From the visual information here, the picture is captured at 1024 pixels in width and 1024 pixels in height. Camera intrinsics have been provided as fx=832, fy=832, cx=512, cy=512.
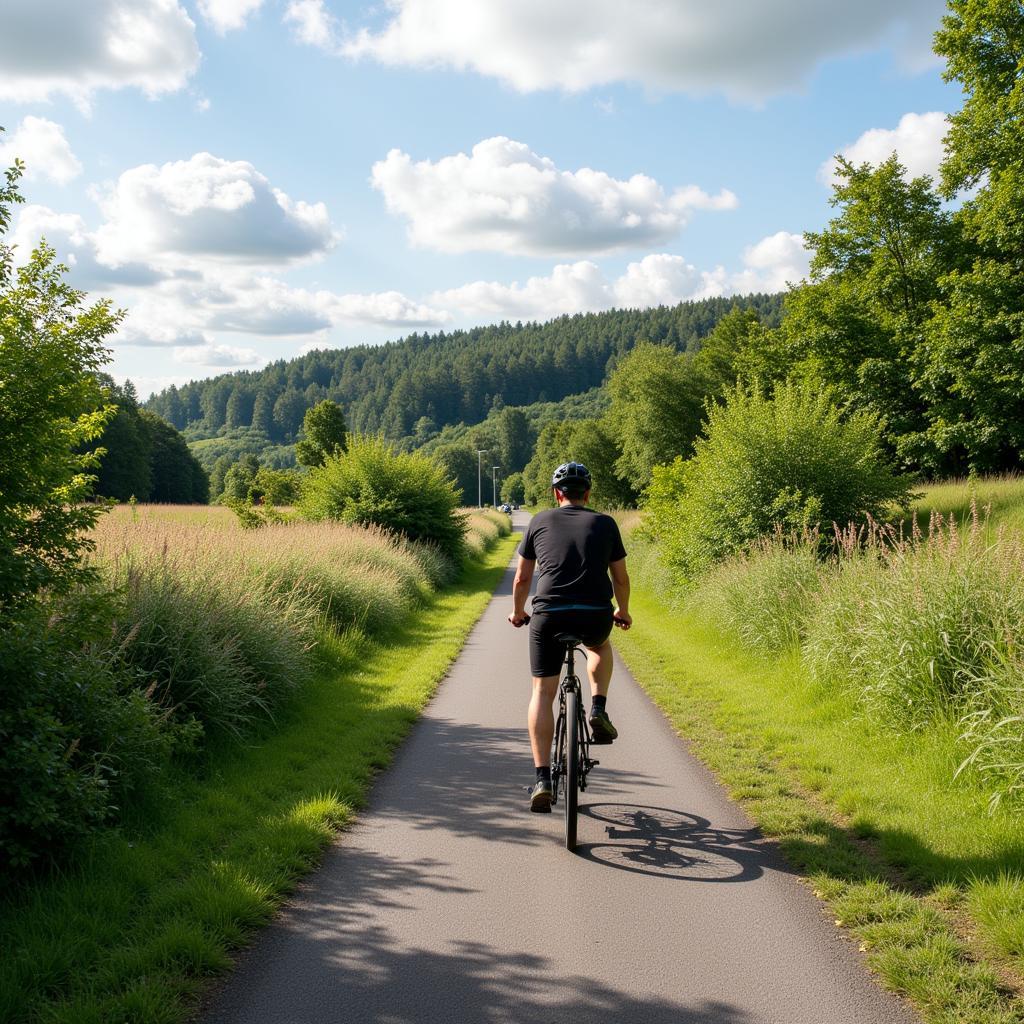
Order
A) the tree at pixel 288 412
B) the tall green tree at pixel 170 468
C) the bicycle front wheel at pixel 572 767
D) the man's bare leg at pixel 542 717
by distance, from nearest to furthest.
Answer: the bicycle front wheel at pixel 572 767
the man's bare leg at pixel 542 717
the tall green tree at pixel 170 468
the tree at pixel 288 412

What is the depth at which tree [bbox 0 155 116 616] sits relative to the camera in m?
5.03

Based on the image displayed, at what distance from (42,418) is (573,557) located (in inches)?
135

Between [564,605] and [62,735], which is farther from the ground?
[564,605]

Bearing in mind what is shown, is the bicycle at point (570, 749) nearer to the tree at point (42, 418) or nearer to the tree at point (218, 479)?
the tree at point (42, 418)

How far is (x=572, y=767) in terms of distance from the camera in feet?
17.0

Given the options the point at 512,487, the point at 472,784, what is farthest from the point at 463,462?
the point at 472,784

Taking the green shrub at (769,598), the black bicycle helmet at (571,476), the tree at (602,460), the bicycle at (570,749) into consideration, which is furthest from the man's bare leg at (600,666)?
the tree at (602,460)

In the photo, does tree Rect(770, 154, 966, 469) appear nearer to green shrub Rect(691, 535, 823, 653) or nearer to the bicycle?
green shrub Rect(691, 535, 823, 653)

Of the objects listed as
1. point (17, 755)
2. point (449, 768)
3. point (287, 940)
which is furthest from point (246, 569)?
point (287, 940)

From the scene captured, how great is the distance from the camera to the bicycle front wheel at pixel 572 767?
5141 millimetres

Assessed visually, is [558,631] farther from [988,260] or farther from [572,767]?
[988,260]

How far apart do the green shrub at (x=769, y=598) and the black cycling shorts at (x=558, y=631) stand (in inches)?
199

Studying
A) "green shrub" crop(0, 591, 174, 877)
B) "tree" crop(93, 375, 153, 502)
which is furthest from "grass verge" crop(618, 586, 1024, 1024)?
"tree" crop(93, 375, 153, 502)

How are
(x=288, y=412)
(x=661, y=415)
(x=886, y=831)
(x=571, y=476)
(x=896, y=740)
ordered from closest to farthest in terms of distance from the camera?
(x=886, y=831) → (x=571, y=476) → (x=896, y=740) → (x=661, y=415) → (x=288, y=412)
